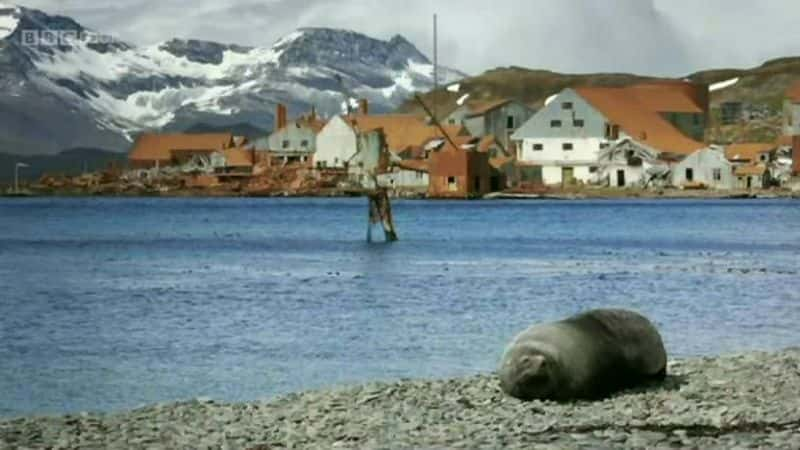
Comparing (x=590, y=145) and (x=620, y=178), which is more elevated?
(x=590, y=145)

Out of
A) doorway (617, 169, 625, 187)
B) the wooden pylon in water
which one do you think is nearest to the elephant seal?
the wooden pylon in water

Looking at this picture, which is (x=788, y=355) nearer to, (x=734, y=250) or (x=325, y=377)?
(x=325, y=377)

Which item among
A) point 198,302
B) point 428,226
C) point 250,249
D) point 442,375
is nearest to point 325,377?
point 442,375

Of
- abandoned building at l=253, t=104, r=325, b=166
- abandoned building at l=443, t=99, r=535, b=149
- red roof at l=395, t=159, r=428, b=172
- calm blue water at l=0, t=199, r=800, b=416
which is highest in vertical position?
abandoned building at l=443, t=99, r=535, b=149

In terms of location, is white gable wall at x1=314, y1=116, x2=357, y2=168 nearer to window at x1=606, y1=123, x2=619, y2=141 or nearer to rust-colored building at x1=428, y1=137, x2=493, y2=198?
rust-colored building at x1=428, y1=137, x2=493, y2=198

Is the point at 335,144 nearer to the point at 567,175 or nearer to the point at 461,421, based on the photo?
the point at 567,175

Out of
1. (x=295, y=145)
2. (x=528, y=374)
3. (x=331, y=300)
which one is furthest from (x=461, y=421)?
(x=295, y=145)

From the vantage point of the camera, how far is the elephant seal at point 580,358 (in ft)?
62.6

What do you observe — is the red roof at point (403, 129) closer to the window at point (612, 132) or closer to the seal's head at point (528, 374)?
the window at point (612, 132)

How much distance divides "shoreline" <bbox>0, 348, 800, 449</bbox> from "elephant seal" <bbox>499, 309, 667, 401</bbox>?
0.28 meters

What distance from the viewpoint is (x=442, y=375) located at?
25891mm

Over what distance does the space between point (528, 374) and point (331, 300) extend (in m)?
25.6

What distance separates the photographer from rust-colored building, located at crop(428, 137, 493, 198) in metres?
152

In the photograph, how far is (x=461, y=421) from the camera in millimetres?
17734
